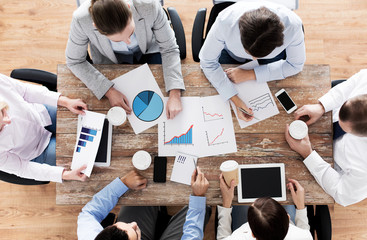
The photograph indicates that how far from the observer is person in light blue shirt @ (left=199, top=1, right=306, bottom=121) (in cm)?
128

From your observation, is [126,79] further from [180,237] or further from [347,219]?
[347,219]

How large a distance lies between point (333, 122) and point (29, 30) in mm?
2410

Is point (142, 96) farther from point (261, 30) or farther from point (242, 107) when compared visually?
point (261, 30)

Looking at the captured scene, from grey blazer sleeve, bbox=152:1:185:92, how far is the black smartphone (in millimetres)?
365

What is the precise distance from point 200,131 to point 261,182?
1.31ft

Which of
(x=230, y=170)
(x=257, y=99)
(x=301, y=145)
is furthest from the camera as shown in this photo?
(x=257, y=99)

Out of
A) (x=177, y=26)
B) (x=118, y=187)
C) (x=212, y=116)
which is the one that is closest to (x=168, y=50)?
(x=177, y=26)

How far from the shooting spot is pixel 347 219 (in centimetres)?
223

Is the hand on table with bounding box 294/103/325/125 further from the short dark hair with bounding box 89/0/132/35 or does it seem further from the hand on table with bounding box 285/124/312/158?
the short dark hair with bounding box 89/0/132/35

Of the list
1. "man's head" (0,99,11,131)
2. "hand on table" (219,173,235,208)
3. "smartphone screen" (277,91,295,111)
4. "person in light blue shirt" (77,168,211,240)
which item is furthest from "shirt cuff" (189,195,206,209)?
"man's head" (0,99,11,131)

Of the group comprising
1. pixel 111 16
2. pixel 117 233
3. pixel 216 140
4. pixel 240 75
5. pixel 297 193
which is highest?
pixel 111 16

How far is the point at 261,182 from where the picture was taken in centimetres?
152

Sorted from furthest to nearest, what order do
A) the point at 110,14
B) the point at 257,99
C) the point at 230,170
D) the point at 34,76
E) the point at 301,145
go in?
the point at 34,76, the point at 257,99, the point at 301,145, the point at 230,170, the point at 110,14

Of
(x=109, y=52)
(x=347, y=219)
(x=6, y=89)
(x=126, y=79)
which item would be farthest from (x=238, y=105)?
(x=347, y=219)
